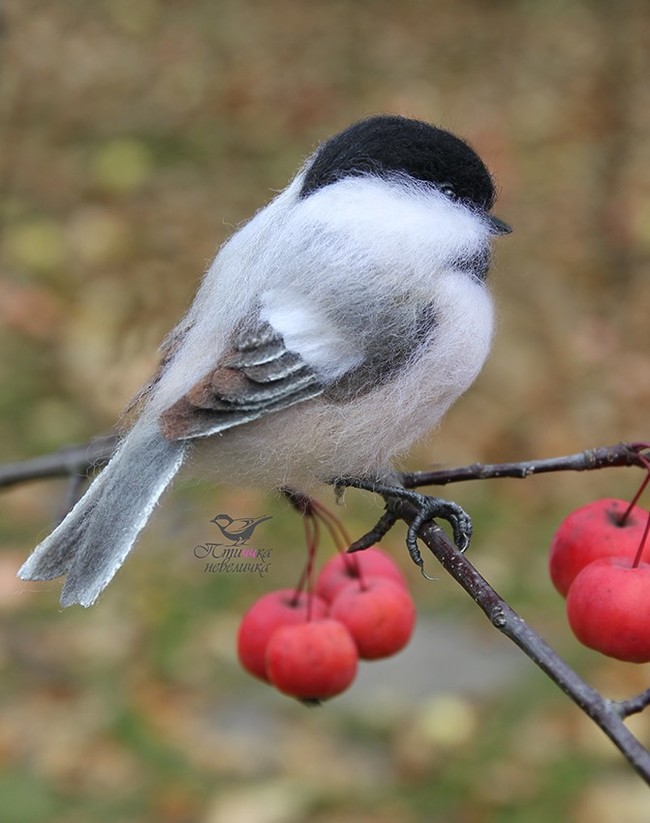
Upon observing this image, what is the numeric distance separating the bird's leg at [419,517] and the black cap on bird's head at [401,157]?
0.34 m

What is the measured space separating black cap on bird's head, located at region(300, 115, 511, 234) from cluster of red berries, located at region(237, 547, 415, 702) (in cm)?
47

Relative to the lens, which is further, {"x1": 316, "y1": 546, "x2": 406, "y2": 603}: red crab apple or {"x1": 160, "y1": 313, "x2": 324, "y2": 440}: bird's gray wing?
{"x1": 316, "y1": 546, "x2": 406, "y2": 603}: red crab apple

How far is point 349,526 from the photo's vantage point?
9.49 feet

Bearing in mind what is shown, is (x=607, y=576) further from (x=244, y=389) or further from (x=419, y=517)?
(x=244, y=389)

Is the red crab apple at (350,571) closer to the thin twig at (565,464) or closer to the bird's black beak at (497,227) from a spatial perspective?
the thin twig at (565,464)

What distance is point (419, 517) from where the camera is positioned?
3.60ft

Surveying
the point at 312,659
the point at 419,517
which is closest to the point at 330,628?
the point at 312,659

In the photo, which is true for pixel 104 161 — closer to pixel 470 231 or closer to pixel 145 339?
pixel 145 339

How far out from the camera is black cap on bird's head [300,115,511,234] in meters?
1.16

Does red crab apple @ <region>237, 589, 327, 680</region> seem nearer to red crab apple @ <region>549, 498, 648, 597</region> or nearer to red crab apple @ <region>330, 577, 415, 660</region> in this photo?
red crab apple @ <region>330, 577, 415, 660</region>

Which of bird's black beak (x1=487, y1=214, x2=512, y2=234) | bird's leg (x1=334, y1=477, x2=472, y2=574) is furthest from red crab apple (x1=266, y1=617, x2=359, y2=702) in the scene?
bird's black beak (x1=487, y1=214, x2=512, y2=234)

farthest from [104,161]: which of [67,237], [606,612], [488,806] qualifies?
[606,612]

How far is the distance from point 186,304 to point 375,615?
4.36ft

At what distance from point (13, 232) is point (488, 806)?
111 inches
